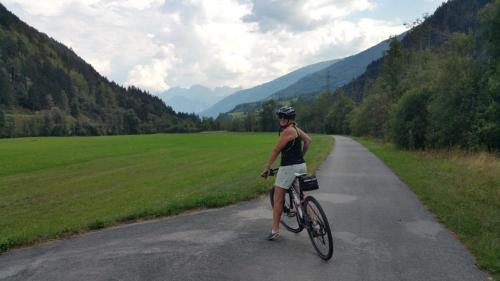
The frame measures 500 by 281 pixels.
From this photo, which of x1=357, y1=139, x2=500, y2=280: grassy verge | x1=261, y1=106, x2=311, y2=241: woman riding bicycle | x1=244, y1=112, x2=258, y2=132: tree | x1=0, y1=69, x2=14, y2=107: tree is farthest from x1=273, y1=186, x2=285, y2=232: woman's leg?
x1=0, y1=69, x2=14, y2=107: tree

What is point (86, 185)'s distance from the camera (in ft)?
72.9

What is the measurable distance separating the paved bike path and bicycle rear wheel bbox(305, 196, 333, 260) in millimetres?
174

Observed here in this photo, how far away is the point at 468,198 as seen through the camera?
39.4ft

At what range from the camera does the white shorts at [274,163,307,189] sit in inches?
287

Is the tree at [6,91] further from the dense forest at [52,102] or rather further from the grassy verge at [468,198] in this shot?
the grassy verge at [468,198]

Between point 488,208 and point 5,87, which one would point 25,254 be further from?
point 5,87

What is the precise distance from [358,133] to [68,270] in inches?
3879

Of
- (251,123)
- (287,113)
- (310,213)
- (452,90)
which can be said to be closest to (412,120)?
(452,90)

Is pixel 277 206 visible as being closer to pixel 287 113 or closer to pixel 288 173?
pixel 288 173

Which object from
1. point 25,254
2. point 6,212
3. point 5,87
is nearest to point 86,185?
point 6,212

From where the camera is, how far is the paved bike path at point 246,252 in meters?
5.91

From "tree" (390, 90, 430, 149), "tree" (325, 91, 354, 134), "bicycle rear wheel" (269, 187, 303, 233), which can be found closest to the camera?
"bicycle rear wheel" (269, 187, 303, 233)

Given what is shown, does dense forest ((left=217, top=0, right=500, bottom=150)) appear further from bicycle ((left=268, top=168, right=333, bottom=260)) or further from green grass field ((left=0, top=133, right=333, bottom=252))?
bicycle ((left=268, top=168, right=333, bottom=260))

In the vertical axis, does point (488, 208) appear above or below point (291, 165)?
below
